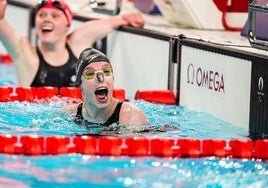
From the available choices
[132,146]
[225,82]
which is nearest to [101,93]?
[132,146]

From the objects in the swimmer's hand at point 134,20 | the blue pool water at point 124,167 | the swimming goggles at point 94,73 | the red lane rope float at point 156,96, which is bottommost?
the blue pool water at point 124,167

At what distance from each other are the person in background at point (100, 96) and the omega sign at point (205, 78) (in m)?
1.00

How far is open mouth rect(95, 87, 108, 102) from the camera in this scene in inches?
244

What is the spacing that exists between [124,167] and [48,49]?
2689mm

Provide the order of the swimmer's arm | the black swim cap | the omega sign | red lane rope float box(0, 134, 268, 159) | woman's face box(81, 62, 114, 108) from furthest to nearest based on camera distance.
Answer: the swimmer's arm
the omega sign
the black swim cap
woman's face box(81, 62, 114, 108)
red lane rope float box(0, 134, 268, 159)

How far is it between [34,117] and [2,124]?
0.30 meters

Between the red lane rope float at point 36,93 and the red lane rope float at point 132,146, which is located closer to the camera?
the red lane rope float at point 132,146

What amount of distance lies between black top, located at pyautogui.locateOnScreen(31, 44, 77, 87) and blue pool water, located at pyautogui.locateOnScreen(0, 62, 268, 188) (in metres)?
1.19

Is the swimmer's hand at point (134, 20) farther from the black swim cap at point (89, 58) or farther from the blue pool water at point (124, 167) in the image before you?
the black swim cap at point (89, 58)

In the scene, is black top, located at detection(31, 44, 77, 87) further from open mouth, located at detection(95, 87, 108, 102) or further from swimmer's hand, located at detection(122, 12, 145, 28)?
open mouth, located at detection(95, 87, 108, 102)

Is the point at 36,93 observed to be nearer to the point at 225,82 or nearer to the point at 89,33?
the point at 89,33

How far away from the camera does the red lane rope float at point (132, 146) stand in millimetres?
5711

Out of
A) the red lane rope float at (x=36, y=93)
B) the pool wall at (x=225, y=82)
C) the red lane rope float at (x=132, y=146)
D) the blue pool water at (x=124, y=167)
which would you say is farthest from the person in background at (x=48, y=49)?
the red lane rope float at (x=132, y=146)

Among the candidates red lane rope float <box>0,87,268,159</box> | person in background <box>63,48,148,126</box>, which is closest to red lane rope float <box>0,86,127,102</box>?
person in background <box>63,48,148,126</box>
